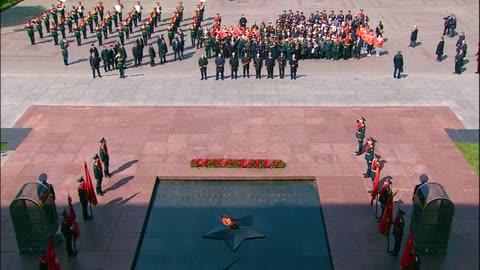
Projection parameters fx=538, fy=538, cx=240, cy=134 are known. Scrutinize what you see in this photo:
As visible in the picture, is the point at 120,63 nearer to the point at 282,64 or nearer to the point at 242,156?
the point at 282,64

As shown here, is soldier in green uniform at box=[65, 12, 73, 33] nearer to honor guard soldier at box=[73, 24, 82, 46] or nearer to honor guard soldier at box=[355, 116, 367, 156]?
honor guard soldier at box=[73, 24, 82, 46]

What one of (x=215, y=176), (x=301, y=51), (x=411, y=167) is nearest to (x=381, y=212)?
(x=411, y=167)

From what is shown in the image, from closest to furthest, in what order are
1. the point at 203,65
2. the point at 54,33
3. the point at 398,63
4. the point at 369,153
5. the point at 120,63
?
the point at 369,153, the point at 398,63, the point at 203,65, the point at 120,63, the point at 54,33

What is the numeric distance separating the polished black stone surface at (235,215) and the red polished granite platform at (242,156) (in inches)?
15.8

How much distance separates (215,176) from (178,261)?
4740 millimetres

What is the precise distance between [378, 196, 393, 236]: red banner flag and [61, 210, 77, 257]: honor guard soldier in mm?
9154

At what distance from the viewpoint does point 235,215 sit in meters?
17.4

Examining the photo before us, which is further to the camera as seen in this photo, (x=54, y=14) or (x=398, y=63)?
(x=54, y=14)

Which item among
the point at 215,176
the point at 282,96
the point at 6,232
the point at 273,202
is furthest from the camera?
the point at 282,96

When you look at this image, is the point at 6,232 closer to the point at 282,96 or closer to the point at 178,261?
the point at 178,261

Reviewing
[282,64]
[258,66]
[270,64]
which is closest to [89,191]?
[258,66]

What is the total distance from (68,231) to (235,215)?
518 cm

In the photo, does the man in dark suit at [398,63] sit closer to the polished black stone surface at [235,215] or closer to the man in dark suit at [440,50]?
the man in dark suit at [440,50]

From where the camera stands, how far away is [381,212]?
1744cm
